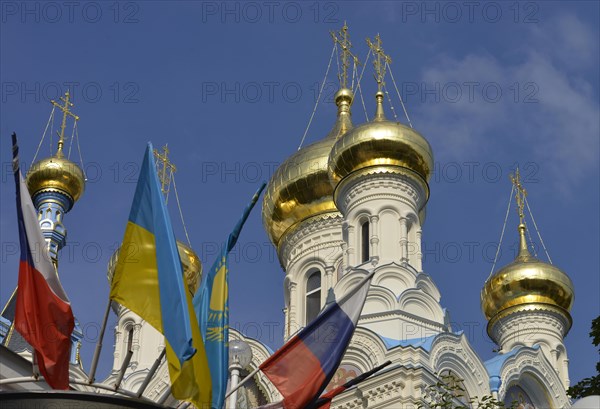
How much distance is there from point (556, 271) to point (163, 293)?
13.5 m

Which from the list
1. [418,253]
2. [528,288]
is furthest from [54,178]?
[528,288]

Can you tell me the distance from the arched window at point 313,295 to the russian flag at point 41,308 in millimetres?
12689

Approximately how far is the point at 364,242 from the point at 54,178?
5.40m

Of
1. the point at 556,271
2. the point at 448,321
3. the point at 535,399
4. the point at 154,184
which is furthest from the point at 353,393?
the point at 154,184

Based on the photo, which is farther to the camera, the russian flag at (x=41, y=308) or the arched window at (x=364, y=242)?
the arched window at (x=364, y=242)

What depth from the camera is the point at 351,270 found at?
63.0ft

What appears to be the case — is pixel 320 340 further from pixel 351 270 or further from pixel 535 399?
pixel 535 399

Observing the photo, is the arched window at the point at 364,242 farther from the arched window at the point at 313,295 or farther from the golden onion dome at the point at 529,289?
the golden onion dome at the point at 529,289

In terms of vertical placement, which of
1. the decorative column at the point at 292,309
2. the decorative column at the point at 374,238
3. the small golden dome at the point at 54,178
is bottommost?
the decorative column at the point at 374,238

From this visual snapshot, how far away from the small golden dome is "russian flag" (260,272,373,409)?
450 inches

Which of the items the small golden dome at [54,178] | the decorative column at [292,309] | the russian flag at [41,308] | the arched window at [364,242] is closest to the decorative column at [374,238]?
the arched window at [364,242]

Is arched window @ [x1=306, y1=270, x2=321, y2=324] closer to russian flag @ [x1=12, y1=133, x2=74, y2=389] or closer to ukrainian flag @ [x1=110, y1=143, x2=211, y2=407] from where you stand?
ukrainian flag @ [x1=110, y1=143, x2=211, y2=407]

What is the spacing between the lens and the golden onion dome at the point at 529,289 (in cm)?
2192

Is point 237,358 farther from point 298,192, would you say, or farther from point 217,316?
point 298,192
